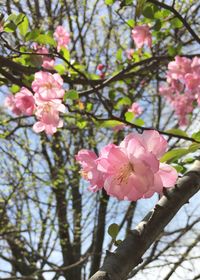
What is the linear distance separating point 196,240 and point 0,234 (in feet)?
8.69

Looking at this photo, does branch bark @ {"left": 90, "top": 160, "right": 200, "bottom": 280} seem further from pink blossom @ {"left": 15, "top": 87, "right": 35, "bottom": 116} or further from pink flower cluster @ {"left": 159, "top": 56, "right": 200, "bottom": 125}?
pink blossom @ {"left": 15, "top": 87, "right": 35, "bottom": 116}

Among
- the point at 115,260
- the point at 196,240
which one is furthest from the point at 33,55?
the point at 196,240

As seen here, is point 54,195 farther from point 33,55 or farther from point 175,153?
point 175,153

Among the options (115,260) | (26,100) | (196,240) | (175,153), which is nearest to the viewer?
(115,260)

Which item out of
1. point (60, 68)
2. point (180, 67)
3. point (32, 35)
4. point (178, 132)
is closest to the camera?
point (178, 132)

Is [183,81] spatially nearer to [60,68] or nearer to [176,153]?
[60,68]

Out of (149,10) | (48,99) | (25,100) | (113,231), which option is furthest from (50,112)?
(113,231)

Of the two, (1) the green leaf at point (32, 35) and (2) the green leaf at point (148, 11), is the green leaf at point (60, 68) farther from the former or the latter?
(2) the green leaf at point (148, 11)

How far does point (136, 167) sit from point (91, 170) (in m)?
0.21

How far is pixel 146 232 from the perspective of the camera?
0.86m

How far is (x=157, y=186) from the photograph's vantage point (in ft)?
3.13

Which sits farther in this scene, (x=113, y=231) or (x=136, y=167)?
(x=113, y=231)

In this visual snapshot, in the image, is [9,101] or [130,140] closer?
[130,140]

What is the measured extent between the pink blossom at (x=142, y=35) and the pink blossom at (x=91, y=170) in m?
1.79
